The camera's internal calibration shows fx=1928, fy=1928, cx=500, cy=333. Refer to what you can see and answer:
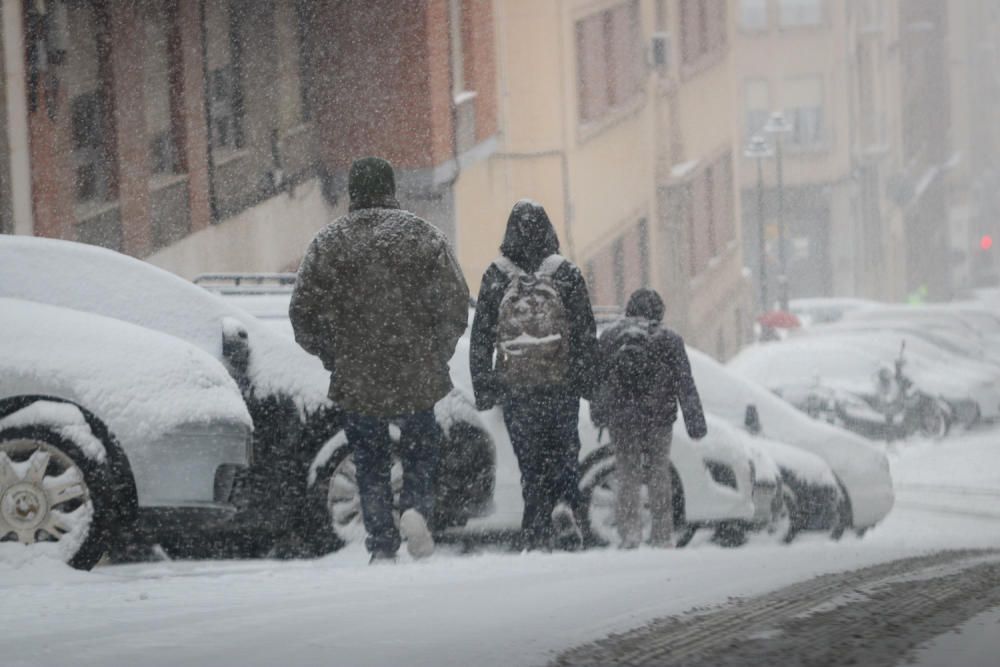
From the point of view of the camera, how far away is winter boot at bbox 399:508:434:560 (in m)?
7.66

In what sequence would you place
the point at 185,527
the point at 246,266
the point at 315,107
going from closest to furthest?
the point at 185,527
the point at 246,266
the point at 315,107

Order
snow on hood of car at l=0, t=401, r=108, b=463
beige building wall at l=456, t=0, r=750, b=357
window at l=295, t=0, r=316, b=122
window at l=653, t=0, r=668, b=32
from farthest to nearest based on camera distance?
1. window at l=653, t=0, r=668, b=32
2. beige building wall at l=456, t=0, r=750, b=357
3. window at l=295, t=0, r=316, b=122
4. snow on hood of car at l=0, t=401, r=108, b=463

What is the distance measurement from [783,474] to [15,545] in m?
6.41

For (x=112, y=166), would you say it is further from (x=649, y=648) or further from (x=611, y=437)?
(x=649, y=648)

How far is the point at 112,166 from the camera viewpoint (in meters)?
16.8

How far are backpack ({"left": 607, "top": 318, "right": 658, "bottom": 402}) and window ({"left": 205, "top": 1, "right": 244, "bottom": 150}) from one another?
32.6 ft

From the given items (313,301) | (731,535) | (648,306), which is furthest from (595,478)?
(313,301)

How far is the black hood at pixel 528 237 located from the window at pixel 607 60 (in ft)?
67.3

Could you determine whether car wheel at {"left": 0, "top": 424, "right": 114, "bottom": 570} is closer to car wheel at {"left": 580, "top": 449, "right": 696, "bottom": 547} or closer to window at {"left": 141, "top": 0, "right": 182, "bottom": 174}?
car wheel at {"left": 580, "top": 449, "right": 696, "bottom": 547}

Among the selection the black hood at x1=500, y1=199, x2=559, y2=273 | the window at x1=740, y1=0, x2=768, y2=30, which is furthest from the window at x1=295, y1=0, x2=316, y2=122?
the window at x1=740, y1=0, x2=768, y2=30

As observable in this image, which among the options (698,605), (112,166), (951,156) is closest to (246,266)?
(112,166)

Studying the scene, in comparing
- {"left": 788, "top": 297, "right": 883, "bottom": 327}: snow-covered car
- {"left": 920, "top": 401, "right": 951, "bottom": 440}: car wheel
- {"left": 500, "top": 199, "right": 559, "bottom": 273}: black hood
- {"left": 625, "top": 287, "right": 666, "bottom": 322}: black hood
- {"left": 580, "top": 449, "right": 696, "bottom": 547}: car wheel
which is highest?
{"left": 500, "top": 199, "right": 559, "bottom": 273}: black hood

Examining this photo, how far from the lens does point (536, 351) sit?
846 cm

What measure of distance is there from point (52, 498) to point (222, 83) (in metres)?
12.4
